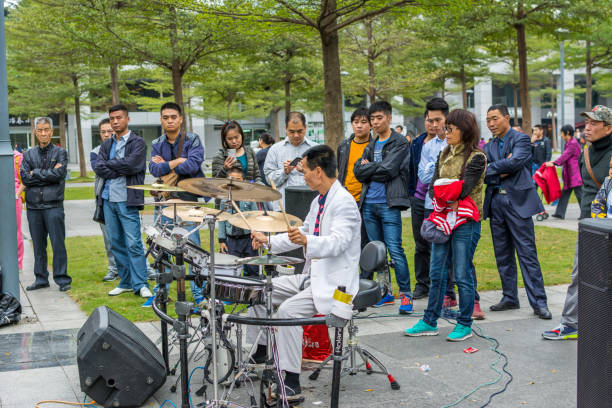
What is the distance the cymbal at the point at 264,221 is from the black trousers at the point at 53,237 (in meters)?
4.80

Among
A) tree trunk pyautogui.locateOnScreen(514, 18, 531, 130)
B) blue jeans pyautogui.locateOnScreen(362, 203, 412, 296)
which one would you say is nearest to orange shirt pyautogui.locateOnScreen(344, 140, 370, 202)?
blue jeans pyautogui.locateOnScreen(362, 203, 412, 296)

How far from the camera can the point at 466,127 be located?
593cm

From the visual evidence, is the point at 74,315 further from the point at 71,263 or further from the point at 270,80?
the point at 270,80

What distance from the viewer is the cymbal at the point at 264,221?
4.07 metres

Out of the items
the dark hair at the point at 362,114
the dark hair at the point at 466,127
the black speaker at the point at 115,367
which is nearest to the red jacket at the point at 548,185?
the dark hair at the point at 362,114

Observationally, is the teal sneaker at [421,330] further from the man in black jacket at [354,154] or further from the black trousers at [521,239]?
the man in black jacket at [354,154]

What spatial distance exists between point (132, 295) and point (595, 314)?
552cm

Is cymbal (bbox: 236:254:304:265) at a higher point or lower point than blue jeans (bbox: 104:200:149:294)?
higher

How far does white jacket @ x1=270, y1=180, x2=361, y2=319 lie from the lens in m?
4.48

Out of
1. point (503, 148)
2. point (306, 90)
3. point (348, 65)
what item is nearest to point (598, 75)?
point (348, 65)

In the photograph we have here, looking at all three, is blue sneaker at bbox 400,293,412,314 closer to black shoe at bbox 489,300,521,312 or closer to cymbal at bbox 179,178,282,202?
black shoe at bbox 489,300,521,312

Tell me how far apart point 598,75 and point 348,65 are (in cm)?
2021

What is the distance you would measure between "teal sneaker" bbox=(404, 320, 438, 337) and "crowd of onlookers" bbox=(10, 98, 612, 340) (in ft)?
0.04

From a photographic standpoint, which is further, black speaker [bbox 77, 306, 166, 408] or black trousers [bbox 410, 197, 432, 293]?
black trousers [bbox 410, 197, 432, 293]
